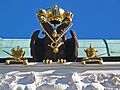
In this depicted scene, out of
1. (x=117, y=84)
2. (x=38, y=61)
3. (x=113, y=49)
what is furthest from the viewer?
(x=113, y=49)

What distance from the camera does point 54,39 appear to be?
18.6 metres

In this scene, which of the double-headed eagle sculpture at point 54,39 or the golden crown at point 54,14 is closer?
the double-headed eagle sculpture at point 54,39

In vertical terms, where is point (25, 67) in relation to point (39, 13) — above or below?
below

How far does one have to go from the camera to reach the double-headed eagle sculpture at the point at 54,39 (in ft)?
60.6

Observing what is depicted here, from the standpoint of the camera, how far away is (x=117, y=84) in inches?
671

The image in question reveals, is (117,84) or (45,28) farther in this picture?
(45,28)

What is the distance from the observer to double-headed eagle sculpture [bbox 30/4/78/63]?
60.6ft

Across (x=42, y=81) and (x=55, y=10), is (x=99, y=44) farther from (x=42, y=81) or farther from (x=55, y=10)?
(x=42, y=81)

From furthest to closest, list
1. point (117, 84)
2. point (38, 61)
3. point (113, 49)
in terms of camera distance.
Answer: point (113, 49) → point (38, 61) → point (117, 84)

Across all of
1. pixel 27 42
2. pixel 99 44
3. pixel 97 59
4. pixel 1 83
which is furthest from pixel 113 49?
pixel 1 83

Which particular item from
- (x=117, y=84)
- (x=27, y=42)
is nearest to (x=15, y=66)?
(x=117, y=84)

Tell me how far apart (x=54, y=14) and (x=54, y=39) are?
2.81 feet

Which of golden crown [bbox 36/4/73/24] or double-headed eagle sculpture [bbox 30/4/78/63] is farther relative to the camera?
golden crown [bbox 36/4/73/24]

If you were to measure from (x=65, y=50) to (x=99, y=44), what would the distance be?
167 inches
